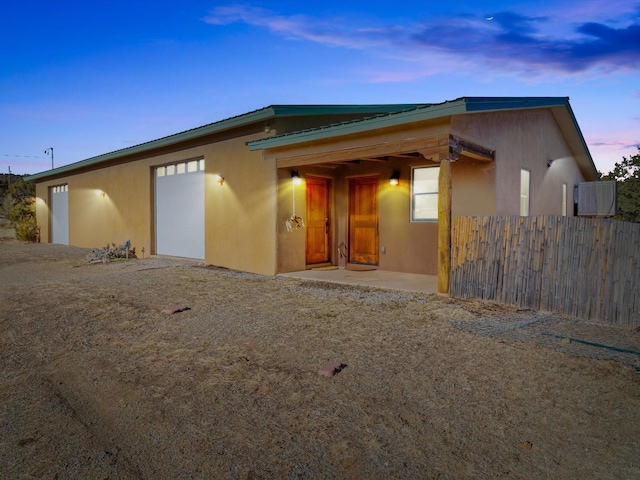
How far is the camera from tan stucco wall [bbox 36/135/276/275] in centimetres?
1047

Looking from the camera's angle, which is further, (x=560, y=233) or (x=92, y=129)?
(x=92, y=129)


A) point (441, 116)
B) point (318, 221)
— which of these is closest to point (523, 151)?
point (441, 116)

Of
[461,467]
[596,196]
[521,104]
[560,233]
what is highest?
[521,104]

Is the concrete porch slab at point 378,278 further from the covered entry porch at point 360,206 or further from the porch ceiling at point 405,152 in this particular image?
the porch ceiling at point 405,152

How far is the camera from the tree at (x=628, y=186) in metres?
21.7

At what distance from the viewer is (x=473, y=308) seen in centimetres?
644

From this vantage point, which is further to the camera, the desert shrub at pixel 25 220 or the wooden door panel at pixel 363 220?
the desert shrub at pixel 25 220

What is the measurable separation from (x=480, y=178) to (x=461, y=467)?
277 inches

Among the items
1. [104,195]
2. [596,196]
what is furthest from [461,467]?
[104,195]

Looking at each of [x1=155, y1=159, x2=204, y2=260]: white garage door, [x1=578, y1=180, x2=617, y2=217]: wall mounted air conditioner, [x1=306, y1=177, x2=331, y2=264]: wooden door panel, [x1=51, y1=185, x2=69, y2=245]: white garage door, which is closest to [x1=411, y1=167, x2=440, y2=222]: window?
[x1=306, y1=177, x2=331, y2=264]: wooden door panel

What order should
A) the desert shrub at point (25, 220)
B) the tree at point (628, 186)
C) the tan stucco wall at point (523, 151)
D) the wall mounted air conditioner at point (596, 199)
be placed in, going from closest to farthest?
the tan stucco wall at point (523, 151), the wall mounted air conditioner at point (596, 199), the tree at point (628, 186), the desert shrub at point (25, 220)

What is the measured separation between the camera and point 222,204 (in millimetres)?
11617

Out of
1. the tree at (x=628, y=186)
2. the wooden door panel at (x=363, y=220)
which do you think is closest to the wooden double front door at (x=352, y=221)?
the wooden door panel at (x=363, y=220)

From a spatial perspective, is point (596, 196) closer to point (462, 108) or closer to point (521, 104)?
point (521, 104)
